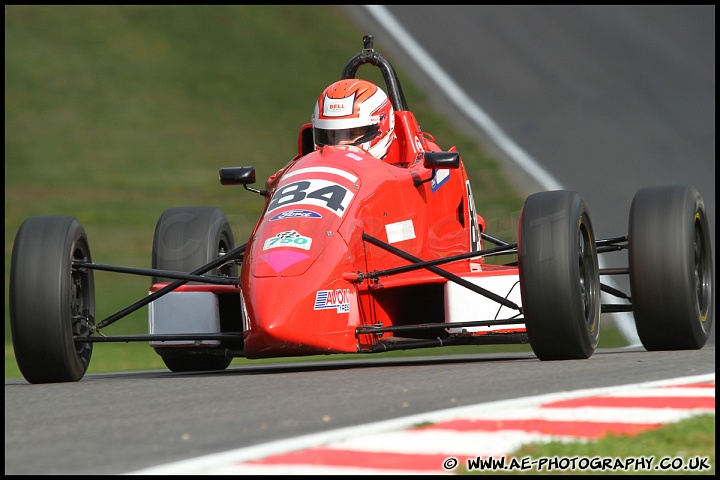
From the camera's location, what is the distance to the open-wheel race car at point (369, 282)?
27.8ft

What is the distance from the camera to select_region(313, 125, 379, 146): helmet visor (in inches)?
405

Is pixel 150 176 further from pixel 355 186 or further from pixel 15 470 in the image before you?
pixel 15 470

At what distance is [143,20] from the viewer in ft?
100

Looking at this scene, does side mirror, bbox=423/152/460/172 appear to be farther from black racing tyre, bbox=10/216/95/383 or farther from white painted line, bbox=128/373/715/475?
white painted line, bbox=128/373/715/475

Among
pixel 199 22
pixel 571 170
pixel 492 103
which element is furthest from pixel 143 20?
pixel 571 170

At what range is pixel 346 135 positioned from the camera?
10.3 m

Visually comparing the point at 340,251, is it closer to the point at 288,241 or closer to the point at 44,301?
the point at 288,241

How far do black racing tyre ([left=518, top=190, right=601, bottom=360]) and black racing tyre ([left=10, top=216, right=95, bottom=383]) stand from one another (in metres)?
2.98

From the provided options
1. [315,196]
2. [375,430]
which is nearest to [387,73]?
[315,196]

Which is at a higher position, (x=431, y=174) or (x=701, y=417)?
(x=431, y=174)

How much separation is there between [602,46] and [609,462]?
938 inches

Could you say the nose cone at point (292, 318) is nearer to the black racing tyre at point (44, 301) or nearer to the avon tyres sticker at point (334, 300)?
the avon tyres sticker at point (334, 300)

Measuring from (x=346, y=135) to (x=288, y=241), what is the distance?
182 cm

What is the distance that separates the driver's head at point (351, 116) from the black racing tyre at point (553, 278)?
1.93 metres
